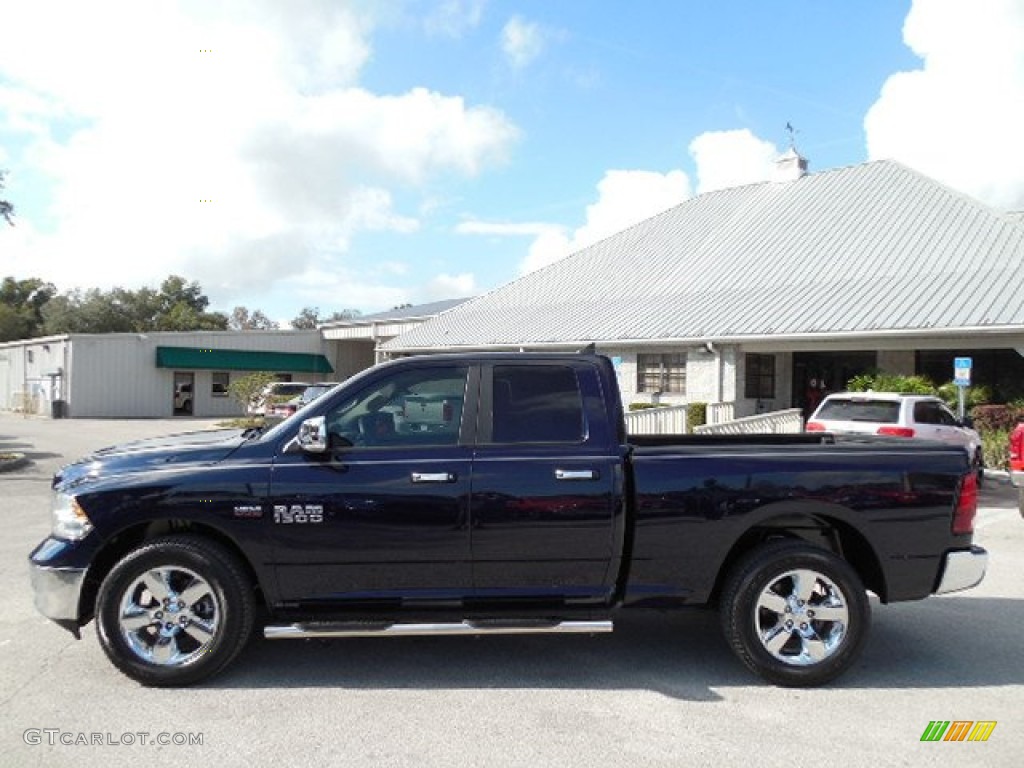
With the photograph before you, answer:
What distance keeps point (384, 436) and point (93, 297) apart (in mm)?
81353

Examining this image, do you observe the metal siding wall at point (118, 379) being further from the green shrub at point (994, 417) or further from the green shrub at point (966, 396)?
the green shrub at point (994, 417)

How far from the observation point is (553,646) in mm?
5355

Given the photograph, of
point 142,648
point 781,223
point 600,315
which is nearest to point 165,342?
point 600,315

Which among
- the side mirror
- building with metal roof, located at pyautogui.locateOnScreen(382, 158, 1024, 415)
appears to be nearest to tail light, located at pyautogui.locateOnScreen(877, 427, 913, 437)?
building with metal roof, located at pyautogui.locateOnScreen(382, 158, 1024, 415)

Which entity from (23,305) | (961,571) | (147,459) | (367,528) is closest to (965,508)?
(961,571)

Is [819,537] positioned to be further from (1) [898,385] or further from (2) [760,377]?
(2) [760,377]

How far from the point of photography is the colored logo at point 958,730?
13.1 ft

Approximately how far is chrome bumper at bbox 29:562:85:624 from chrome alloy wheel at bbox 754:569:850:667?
384cm

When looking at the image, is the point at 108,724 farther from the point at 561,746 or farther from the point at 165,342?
the point at 165,342

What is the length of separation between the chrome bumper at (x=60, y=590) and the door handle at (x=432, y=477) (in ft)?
6.36

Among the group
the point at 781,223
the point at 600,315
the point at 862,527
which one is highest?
the point at 781,223

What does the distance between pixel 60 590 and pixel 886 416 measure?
40.5 ft

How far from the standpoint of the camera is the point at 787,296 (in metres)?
22.4

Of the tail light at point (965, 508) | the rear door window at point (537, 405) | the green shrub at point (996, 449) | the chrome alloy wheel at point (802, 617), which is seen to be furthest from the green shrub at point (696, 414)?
the rear door window at point (537, 405)
